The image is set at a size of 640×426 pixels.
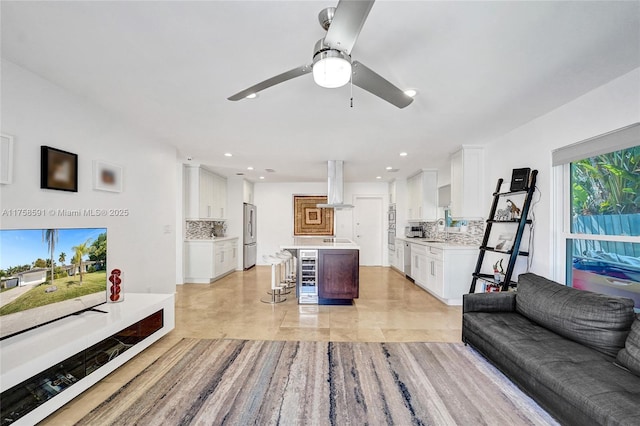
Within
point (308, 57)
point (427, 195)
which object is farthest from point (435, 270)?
point (308, 57)

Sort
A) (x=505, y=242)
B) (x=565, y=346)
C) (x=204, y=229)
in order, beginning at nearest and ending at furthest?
1. (x=565, y=346)
2. (x=505, y=242)
3. (x=204, y=229)

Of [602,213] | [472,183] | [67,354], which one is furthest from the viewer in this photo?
[472,183]

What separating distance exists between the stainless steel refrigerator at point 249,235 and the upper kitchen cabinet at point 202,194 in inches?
26.8

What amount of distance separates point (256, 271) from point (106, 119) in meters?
4.58

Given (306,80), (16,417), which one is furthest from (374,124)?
(16,417)

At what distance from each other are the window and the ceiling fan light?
2270mm

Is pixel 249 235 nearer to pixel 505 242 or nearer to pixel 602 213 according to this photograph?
pixel 505 242

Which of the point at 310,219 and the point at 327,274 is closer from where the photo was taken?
the point at 327,274

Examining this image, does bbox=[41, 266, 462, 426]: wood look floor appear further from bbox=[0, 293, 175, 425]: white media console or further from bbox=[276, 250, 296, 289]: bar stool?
bbox=[276, 250, 296, 289]: bar stool

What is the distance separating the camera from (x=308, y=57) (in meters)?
1.89

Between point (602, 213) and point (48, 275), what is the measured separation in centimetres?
444

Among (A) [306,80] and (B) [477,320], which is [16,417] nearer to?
(A) [306,80]

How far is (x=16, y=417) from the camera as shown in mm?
1566

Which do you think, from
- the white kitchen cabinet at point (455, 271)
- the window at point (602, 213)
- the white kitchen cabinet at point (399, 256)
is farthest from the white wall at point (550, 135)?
the white kitchen cabinet at point (399, 256)
